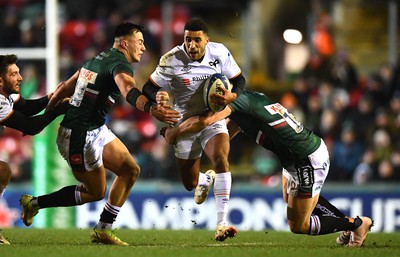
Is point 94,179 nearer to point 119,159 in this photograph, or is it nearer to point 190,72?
point 119,159

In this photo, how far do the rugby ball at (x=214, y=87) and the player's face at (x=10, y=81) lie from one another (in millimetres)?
1876

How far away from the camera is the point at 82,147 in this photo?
35.3 feet

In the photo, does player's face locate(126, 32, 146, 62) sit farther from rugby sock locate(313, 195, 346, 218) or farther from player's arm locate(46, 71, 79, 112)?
rugby sock locate(313, 195, 346, 218)

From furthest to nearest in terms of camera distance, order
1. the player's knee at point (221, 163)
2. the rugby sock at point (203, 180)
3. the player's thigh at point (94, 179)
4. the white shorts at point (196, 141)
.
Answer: the rugby sock at point (203, 180) < the white shorts at point (196, 141) < the player's knee at point (221, 163) < the player's thigh at point (94, 179)

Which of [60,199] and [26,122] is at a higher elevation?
[26,122]

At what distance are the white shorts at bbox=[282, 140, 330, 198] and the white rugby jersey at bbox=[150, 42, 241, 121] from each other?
1.23m

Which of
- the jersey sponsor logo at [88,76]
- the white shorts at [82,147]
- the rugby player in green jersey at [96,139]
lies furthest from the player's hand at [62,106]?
the jersey sponsor logo at [88,76]

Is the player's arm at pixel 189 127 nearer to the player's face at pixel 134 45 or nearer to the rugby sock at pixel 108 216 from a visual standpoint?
the player's face at pixel 134 45

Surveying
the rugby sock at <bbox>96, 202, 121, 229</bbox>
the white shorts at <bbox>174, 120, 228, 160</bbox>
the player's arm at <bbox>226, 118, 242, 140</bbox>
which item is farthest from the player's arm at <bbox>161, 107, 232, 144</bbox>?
the rugby sock at <bbox>96, 202, 121, 229</bbox>

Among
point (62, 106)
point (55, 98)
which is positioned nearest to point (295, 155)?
point (62, 106)

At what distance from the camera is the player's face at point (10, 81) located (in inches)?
419

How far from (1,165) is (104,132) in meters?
1.10

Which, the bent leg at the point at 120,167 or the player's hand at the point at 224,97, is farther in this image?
the bent leg at the point at 120,167

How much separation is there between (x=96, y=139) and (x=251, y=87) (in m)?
8.74
